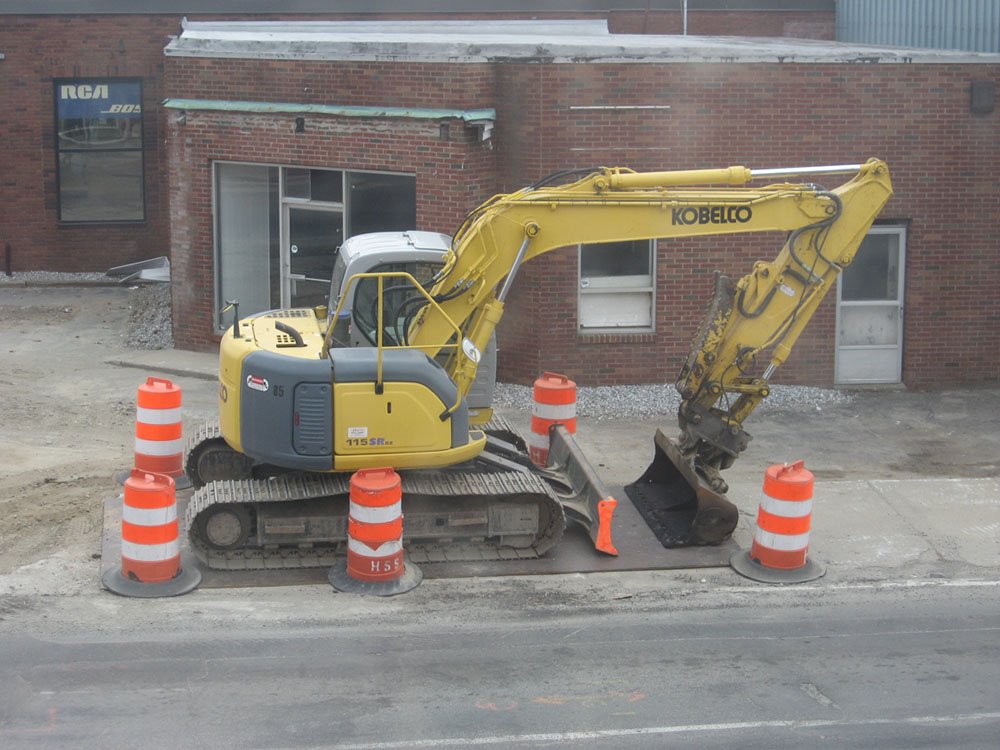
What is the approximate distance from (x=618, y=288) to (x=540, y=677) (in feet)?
26.2

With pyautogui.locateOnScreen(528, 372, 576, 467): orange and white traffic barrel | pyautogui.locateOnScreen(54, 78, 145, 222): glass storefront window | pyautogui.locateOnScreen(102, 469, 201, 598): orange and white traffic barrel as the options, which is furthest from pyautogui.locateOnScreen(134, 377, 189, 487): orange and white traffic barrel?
pyautogui.locateOnScreen(54, 78, 145, 222): glass storefront window

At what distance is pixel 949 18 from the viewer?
1914 cm

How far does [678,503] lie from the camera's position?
11.8 meters

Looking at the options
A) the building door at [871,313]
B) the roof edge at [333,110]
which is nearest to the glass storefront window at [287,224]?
the roof edge at [333,110]

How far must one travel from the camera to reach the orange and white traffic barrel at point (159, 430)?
471 inches

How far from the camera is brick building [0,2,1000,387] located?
51.0 ft

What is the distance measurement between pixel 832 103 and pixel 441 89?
4.44 m

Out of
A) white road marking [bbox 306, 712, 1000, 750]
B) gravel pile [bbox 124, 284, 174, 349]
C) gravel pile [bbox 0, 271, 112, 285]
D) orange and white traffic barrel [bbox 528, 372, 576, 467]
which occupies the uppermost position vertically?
gravel pile [bbox 0, 271, 112, 285]

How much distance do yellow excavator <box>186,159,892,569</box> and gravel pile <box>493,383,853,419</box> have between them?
13.2 ft

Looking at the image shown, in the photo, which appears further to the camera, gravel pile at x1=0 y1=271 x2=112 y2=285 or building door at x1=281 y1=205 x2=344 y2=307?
gravel pile at x1=0 y1=271 x2=112 y2=285

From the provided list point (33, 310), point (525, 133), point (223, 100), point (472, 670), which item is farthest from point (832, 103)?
point (33, 310)

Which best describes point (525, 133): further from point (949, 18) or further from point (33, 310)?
point (33, 310)

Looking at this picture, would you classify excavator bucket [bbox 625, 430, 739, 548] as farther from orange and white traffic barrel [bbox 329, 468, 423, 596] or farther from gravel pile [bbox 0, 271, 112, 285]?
gravel pile [bbox 0, 271, 112, 285]

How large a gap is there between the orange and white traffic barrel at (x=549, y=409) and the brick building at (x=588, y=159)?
318 centimetres
